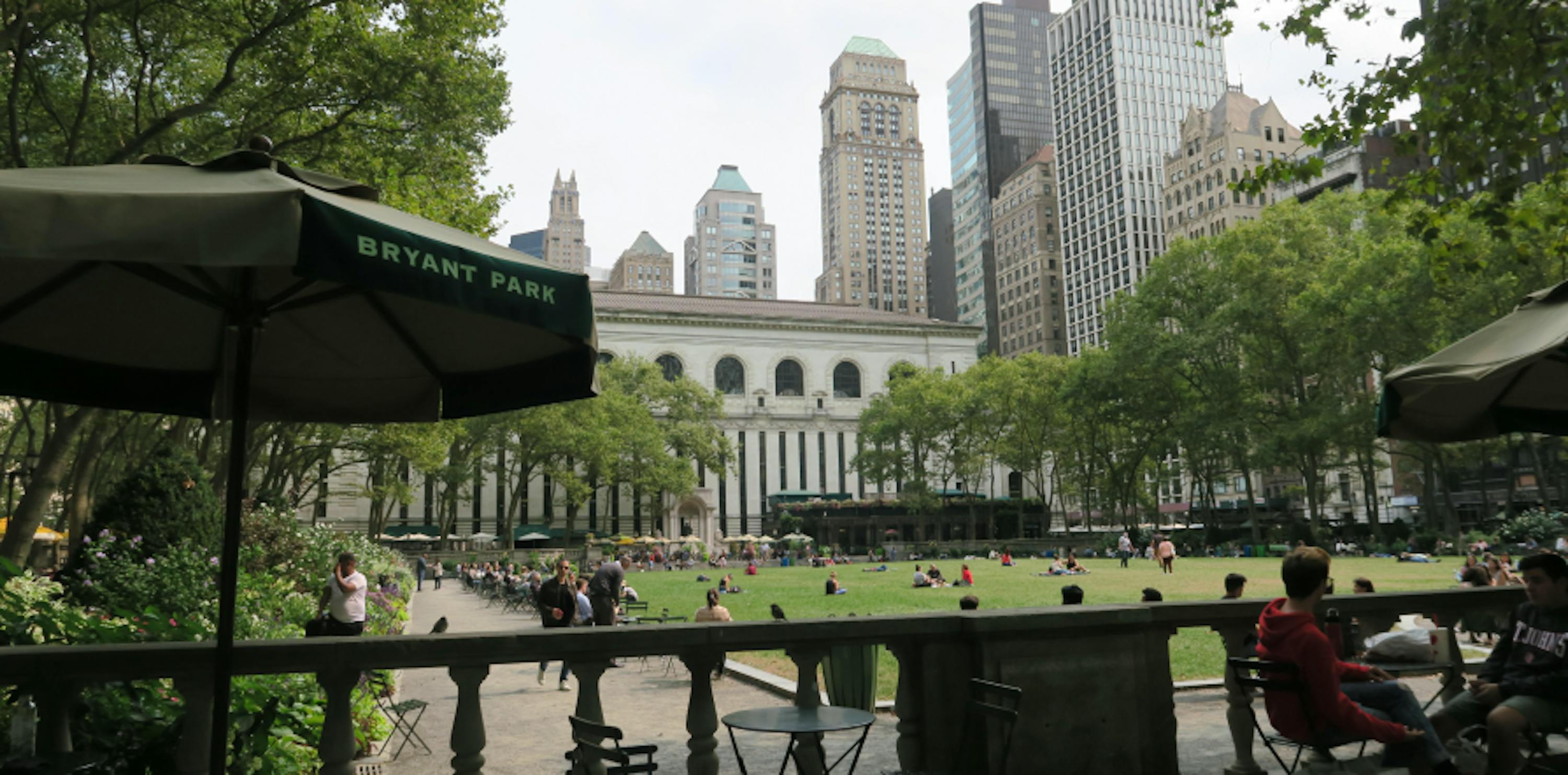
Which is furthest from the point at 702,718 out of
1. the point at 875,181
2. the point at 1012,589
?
the point at 875,181

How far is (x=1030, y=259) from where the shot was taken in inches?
5468

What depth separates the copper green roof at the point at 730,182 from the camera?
192m

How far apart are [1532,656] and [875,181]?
179 m

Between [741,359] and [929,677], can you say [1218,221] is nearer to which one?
[741,359]

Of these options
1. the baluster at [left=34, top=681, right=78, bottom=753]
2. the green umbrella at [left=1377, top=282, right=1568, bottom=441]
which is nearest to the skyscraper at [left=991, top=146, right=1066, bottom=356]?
the green umbrella at [left=1377, top=282, right=1568, bottom=441]

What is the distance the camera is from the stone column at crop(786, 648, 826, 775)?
4680 millimetres

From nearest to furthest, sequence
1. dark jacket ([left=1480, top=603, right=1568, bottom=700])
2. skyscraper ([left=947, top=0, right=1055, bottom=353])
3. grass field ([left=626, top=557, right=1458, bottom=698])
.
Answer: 1. dark jacket ([left=1480, top=603, right=1568, bottom=700])
2. grass field ([left=626, top=557, right=1458, bottom=698])
3. skyscraper ([left=947, top=0, right=1055, bottom=353])

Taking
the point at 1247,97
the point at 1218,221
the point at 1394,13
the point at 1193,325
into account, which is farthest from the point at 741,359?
the point at 1394,13

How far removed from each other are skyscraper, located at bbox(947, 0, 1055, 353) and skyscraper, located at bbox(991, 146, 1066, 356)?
1080 centimetres

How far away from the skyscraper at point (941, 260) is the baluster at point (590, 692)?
164733mm

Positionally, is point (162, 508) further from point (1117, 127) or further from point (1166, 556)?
point (1117, 127)

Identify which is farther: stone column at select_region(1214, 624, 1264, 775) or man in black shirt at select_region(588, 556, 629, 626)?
man in black shirt at select_region(588, 556, 629, 626)

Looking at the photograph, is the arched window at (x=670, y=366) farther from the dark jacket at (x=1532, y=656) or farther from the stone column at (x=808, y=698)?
Result: the stone column at (x=808, y=698)

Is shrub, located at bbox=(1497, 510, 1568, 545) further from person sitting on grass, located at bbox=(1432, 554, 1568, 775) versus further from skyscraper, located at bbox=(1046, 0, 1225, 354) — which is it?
skyscraper, located at bbox=(1046, 0, 1225, 354)
